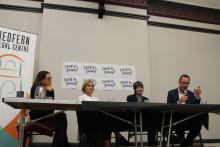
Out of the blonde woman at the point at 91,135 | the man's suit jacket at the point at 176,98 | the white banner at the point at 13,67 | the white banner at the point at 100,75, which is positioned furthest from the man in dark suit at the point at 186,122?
the white banner at the point at 13,67

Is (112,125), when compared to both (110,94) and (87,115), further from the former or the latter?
(110,94)

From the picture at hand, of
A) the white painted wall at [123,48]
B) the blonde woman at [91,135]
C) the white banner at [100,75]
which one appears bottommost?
the blonde woman at [91,135]

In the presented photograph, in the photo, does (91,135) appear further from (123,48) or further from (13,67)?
(123,48)

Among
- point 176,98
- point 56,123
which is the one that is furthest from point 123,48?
point 56,123

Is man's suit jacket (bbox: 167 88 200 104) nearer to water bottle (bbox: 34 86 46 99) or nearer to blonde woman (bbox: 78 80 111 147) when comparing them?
blonde woman (bbox: 78 80 111 147)

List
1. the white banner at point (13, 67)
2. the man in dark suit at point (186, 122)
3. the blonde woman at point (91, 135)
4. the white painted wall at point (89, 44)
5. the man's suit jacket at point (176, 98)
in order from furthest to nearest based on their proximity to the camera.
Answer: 1. the white painted wall at point (89, 44)
2. the white banner at point (13, 67)
3. the man's suit jacket at point (176, 98)
4. the man in dark suit at point (186, 122)
5. the blonde woman at point (91, 135)

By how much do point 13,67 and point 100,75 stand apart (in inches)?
57.9

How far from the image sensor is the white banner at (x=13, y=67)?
378 centimetres

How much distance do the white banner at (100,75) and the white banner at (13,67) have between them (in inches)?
26.6

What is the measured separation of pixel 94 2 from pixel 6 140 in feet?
9.07

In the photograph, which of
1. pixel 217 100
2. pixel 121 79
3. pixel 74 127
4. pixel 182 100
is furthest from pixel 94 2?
pixel 217 100

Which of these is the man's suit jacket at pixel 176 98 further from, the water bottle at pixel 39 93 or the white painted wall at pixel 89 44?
the water bottle at pixel 39 93

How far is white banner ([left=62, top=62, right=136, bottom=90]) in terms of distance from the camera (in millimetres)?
4527

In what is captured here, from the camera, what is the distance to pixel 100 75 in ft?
15.5
